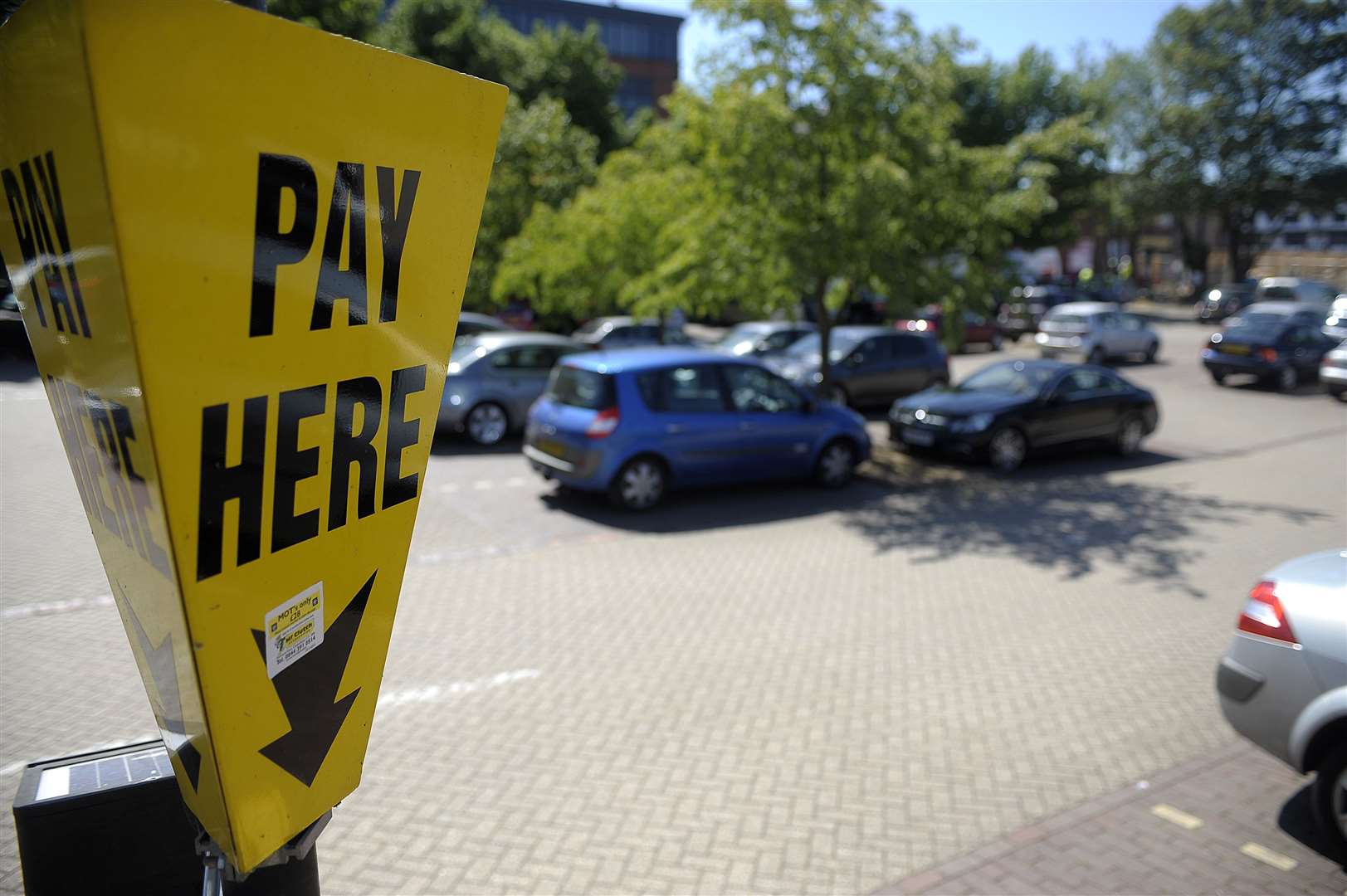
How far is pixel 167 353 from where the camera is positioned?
1424 millimetres

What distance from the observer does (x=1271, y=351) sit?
69.6 feet

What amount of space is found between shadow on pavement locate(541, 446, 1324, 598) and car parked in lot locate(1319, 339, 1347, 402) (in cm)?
964

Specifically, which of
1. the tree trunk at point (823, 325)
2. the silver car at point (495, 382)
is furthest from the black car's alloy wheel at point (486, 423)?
the tree trunk at point (823, 325)

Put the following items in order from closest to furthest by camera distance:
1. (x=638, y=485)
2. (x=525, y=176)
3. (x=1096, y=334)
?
(x=638, y=485)
(x=525, y=176)
(x=1096, y=334)

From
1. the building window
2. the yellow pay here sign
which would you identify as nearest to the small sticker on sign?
the yellow pay here sign

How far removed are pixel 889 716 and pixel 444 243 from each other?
4.60 m

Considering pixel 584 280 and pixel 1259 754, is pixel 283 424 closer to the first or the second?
pixel 1259 754

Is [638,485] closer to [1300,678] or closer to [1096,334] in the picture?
[1300,678]

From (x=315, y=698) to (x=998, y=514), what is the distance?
9.89m

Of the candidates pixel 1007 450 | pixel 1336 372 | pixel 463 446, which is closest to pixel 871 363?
pixel 1007 450

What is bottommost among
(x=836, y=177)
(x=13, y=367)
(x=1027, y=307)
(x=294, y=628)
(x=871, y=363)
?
(x=871, y=363)

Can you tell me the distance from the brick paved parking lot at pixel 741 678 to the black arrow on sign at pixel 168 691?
95.7 inches

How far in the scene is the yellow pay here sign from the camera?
138 centimetres

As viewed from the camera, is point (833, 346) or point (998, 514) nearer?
point (998, 514)
